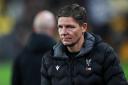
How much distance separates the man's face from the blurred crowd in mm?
14415

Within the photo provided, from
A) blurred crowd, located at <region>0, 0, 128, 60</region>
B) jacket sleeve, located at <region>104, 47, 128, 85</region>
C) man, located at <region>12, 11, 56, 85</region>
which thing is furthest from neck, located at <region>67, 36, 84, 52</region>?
blurred crowd, located at <region>0, 0, 128, 60</region>

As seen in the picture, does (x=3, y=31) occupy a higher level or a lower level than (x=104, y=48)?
lower

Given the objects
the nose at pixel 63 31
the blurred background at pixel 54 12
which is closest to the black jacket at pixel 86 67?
the nose at pixel 63 31

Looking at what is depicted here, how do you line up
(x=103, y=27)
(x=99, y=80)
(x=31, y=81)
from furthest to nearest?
(x=103, y=27) < (x=31, y=81) < (x=99, y=80)

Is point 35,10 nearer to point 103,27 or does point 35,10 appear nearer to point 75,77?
point 103,27

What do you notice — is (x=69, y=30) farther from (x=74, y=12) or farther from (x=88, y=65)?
(x=88, y=65)

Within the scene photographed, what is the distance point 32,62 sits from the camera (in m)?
11.1

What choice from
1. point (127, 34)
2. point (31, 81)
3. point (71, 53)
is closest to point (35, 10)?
point (127, 34)

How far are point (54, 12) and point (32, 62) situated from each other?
1371 centimetres

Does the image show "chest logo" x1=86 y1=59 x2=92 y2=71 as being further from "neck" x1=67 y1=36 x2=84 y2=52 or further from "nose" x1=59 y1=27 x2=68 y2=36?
"nose" x1=59 y1=27 x2=68 y2=36

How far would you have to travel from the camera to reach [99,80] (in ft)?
27.9

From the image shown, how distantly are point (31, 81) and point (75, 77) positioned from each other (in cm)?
251

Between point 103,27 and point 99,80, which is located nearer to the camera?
point 99,80

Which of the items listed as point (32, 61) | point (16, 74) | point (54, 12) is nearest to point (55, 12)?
point (54, 12)
